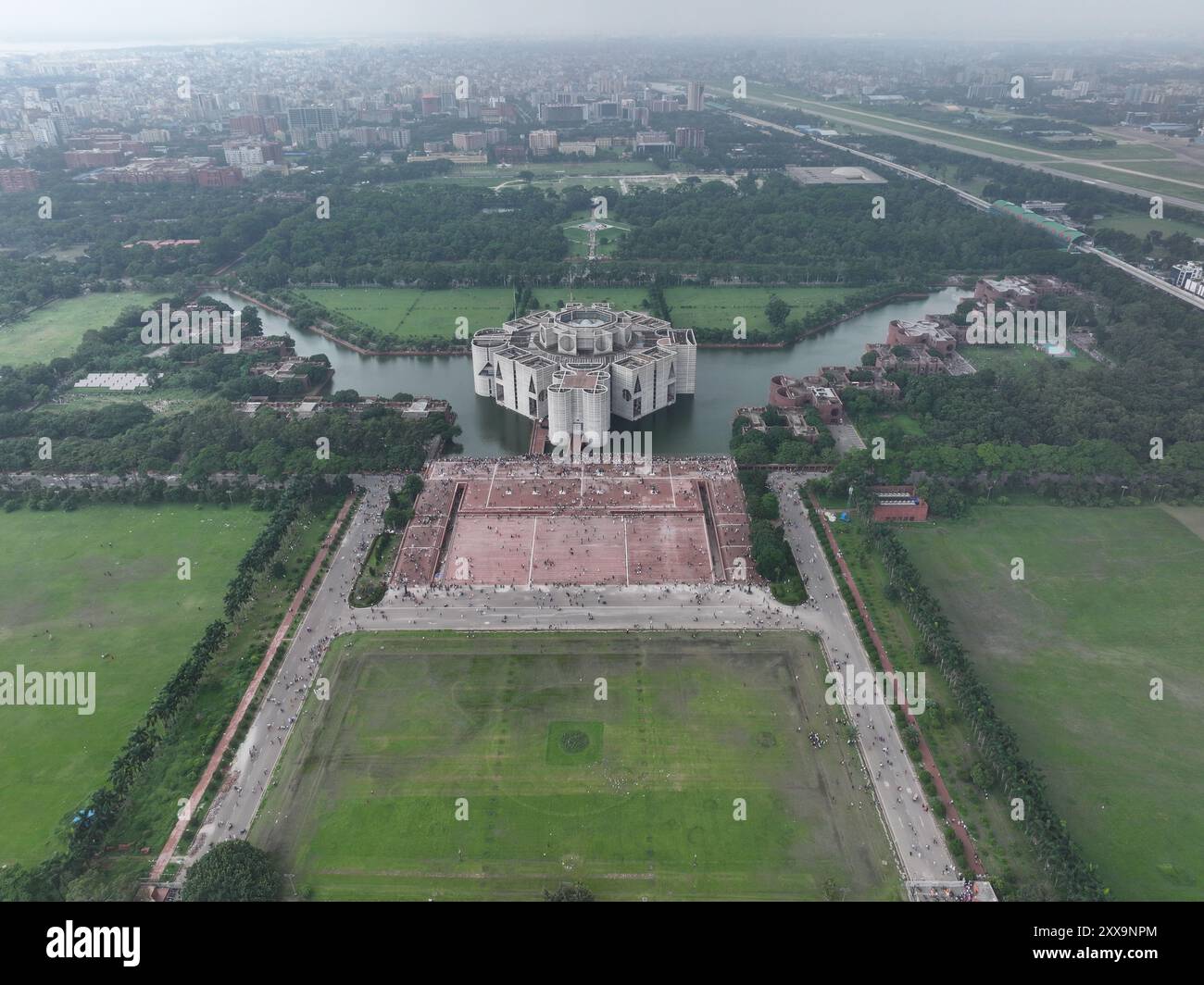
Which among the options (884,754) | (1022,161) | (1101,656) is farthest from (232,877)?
(1022,161)

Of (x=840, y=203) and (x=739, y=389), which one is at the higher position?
(x=840, y=203)

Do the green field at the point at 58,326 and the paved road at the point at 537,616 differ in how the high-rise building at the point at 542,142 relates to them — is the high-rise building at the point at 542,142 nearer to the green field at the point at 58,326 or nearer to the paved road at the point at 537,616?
the green field at the point at 58,326

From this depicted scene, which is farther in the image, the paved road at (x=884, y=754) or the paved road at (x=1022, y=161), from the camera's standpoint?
the paved road at (x=1022, y=161)

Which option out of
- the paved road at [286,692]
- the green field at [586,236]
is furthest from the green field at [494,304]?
the paved road at [286,692]

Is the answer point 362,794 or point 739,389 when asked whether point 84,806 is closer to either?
point 362,794

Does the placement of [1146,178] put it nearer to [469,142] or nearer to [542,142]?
[542,142]

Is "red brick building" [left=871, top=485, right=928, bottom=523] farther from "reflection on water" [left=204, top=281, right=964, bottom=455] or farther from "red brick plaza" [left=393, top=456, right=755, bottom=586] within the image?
"reflection on water" [left=204, top=281, right=964, bottom=455]

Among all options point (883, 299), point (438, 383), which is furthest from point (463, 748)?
point (883, 299)
